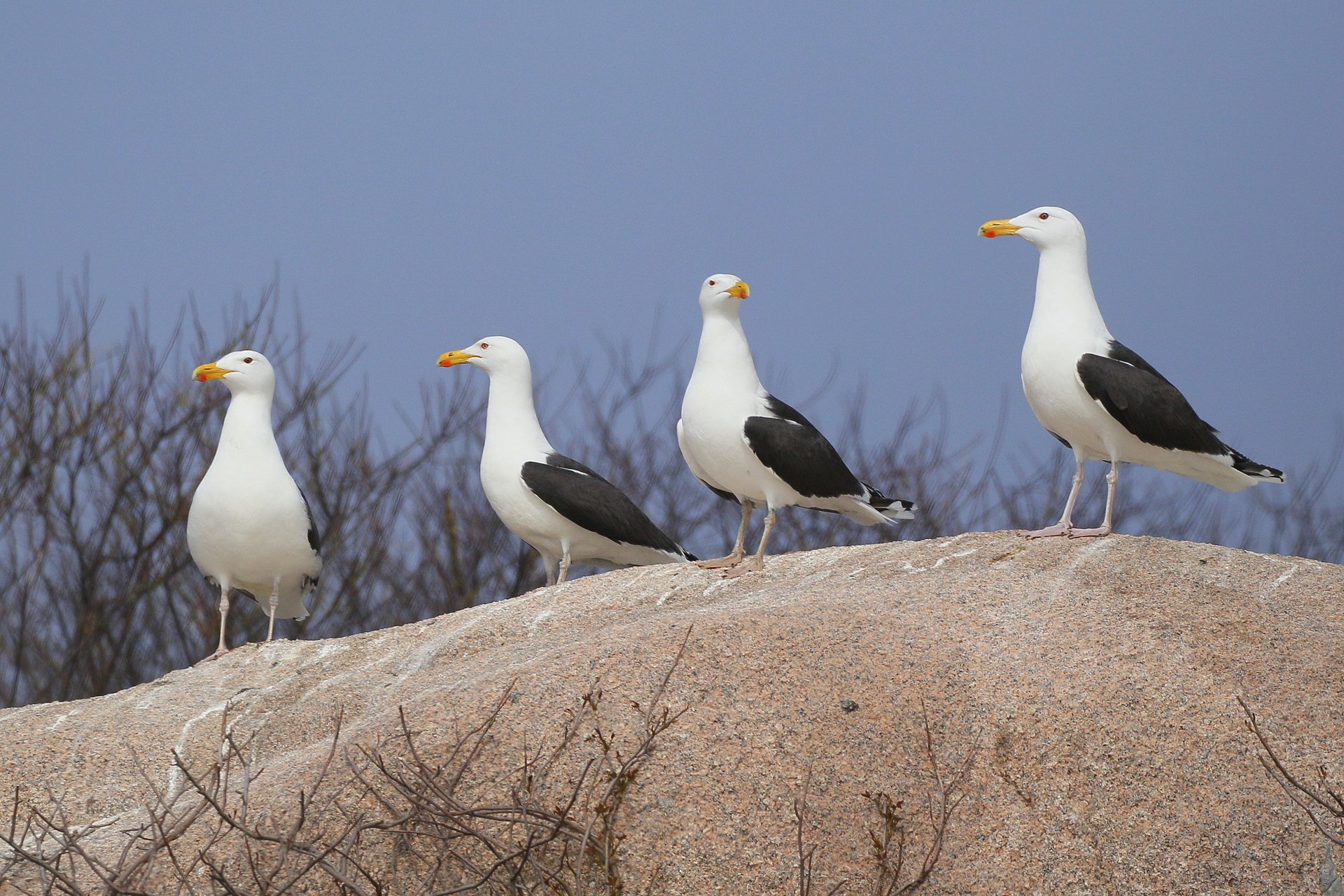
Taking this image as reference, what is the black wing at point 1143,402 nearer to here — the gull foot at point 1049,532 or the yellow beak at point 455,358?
the gull foot at point 1049,532

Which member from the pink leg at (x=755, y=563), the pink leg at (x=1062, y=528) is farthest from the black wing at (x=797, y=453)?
the pink leg at (x=1062, y=528)

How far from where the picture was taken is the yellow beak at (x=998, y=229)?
7945 mm

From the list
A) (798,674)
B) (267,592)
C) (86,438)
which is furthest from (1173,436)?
(86,438)

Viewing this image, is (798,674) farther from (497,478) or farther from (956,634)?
(497,478)

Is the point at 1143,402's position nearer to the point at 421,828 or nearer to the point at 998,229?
the point at 998,229

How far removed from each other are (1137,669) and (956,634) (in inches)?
27.6

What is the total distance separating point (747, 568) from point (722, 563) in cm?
31

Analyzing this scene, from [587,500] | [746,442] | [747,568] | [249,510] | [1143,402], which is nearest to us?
[1143,402]

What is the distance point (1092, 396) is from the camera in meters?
7.26

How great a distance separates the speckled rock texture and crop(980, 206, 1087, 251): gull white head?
1846 millimetres

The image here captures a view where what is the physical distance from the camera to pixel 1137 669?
5.48m

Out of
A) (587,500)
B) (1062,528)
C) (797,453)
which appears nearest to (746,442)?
(797,453)

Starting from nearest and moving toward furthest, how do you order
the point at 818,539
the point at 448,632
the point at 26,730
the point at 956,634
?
the point at 956,634 → the point at 26,730 → the point at 448,632 → the point at 818,539

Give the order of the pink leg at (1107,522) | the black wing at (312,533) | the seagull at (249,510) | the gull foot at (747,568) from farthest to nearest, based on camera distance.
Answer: the black wing at (312,533) → the seagull at (249,510) → the gull foot at (747,568) → the pink leg at (1107,522)
